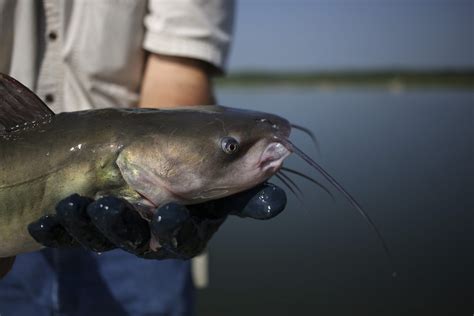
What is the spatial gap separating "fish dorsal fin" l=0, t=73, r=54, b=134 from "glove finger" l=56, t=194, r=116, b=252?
371 millimetres

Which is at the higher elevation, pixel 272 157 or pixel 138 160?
pixel 272 157

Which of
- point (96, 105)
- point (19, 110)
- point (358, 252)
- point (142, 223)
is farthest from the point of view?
point (358, 252)

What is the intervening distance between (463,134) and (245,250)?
13.7 m

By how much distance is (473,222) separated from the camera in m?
10.7

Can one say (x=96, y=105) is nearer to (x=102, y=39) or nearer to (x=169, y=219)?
(x=102, y=39)

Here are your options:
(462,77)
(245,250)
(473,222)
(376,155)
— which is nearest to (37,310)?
(245,250)

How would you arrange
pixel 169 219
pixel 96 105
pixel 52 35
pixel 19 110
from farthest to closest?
pixel 96 105
pixel 52 35
pixel 19 110
pixel 169 219

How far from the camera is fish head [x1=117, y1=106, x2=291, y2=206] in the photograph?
2.18 meters

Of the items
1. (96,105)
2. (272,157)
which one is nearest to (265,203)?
(272,157)

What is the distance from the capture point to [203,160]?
2.19m

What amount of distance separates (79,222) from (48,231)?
0.13 m

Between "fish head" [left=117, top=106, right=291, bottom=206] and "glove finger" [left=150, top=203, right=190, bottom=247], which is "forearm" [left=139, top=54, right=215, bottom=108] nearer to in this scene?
"fish head" [left=117, top=106, right=291, bottom=206]

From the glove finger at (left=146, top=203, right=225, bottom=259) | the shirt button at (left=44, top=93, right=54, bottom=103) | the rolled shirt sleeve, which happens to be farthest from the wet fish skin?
the rolled shirt sleeve

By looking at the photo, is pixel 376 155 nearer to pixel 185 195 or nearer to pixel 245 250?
pixel 245 250
